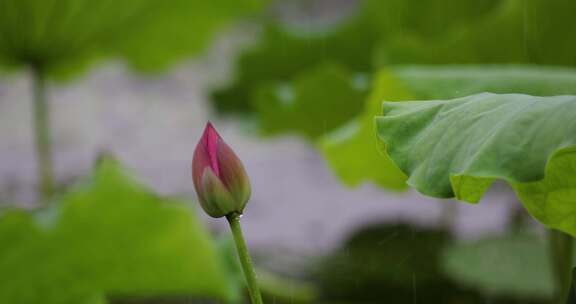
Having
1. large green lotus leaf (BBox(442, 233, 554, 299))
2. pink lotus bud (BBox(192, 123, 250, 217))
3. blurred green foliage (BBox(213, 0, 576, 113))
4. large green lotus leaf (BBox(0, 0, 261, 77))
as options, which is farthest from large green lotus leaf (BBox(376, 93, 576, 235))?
large green lotus leaf (BBox(0, 0, 261, 77))

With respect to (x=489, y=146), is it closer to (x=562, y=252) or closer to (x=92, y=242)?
(x=92, y=242)

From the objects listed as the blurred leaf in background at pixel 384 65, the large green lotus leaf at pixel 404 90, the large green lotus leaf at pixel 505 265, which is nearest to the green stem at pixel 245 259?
the large green lotus leaf at pixel 404 90

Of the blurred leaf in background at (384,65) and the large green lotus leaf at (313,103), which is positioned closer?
the blurred leaf in background at (384,65)

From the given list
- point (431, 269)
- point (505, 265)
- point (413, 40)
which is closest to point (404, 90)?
point (413, 40)

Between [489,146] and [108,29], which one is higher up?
[108,29]

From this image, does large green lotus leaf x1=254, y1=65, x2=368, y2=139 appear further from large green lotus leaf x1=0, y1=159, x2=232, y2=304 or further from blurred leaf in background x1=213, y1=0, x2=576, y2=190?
large green lotus leaf x1=0, y1=159, x2=232, y2=304

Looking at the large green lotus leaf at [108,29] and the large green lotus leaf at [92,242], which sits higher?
the large green lotus leaf at [108,29]

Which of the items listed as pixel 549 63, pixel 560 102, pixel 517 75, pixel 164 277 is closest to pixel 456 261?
pixel 549 63

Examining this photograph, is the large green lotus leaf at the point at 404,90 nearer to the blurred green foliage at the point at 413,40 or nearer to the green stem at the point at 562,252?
the green stem at the point at 562,252
